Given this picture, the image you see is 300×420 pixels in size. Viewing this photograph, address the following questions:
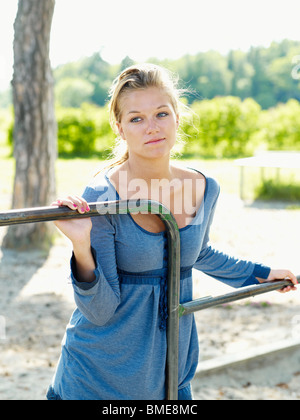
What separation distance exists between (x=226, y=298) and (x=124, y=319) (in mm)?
325

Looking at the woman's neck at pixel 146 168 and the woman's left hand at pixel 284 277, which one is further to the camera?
the woman's left hand at pixel 284 277

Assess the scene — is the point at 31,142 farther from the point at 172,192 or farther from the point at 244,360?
the point at 172,192

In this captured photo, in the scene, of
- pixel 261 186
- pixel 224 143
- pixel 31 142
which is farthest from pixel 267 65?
pixel 31 142

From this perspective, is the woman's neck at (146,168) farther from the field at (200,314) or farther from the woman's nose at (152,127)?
the field at (200,314)

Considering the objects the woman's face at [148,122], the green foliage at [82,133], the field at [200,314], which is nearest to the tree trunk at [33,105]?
the field at [200,314]

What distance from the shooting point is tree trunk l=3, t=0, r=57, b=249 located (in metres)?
6.51

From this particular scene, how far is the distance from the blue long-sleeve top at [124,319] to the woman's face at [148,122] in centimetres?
15

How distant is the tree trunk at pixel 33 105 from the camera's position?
6512 mm

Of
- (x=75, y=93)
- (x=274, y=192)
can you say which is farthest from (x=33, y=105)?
(x=75, y=93)

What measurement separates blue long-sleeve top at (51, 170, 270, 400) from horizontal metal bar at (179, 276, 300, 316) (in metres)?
0.09

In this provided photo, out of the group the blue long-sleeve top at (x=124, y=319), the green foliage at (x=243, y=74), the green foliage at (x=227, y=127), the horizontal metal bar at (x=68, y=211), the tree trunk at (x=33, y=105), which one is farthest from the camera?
the green foliage at (x=243, y=74)

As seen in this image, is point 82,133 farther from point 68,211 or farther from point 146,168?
point 68,211

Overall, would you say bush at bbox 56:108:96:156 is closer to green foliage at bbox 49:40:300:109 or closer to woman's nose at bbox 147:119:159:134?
woman's nose at bbox 147:119:159:134

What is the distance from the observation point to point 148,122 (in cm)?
167
